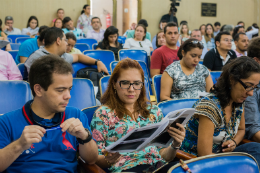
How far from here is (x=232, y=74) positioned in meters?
1.58

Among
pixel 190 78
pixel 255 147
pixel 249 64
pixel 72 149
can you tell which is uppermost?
pixel 249 64

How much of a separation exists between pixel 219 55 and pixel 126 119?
2.70m

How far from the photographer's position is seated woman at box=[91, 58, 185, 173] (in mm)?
1453

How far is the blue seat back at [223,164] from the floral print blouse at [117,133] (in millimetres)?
510

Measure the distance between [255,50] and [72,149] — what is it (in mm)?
1874

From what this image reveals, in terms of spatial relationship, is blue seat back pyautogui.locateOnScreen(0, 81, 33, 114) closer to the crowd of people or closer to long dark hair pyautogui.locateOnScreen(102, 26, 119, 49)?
the crowd of people

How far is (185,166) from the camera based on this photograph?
0.98 metres

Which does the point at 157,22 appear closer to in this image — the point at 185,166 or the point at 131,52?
the point at 131,52

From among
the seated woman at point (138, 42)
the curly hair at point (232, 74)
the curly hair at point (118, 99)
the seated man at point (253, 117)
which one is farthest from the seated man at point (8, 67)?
the seated woman at point (138, 42)

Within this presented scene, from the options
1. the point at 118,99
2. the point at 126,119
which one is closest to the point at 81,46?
the point at 118,99

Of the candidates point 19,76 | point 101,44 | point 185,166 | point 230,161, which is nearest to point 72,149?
point 185,166

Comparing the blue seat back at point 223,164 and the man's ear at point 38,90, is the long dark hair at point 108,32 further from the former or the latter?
the blue seat back at point 223,164

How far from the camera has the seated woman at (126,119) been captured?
1.45 m

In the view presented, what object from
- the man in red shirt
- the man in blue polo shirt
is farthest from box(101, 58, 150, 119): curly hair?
the man in red shirt
